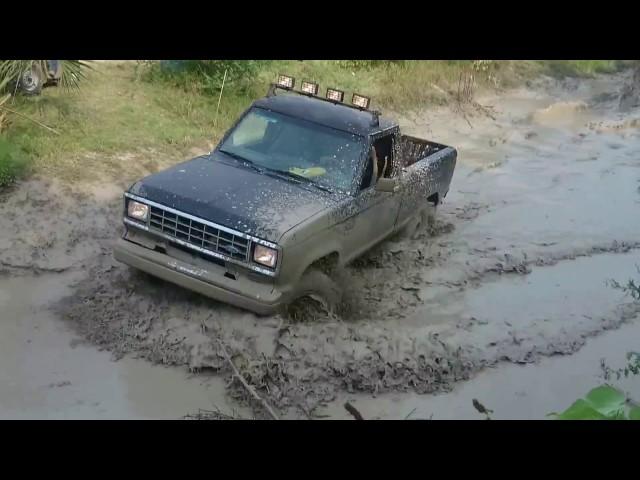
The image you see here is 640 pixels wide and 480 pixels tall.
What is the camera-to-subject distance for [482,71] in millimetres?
17234

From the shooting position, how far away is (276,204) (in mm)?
5855

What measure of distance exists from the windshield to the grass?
276cm

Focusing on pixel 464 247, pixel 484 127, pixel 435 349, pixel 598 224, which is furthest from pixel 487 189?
pixel 435 349

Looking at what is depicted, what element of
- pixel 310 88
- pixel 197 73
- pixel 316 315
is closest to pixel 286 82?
pixel 310 88

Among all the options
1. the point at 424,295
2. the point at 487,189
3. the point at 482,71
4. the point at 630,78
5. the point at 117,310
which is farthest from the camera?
the point at 630,78

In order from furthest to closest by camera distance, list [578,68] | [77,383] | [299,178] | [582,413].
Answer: [578,68], [299,178], [77,383], [582,413]

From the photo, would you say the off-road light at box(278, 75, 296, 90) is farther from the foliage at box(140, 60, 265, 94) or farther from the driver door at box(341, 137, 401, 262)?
the foliage at box(140, 60, 265, 94)

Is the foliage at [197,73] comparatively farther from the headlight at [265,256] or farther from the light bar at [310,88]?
the headlight at [265,256]

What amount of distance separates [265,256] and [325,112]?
2051 mm

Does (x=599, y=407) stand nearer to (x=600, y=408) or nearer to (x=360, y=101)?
(x=600, y=408)

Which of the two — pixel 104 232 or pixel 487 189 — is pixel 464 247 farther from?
pixel 104 232

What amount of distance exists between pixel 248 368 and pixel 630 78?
17925 mm

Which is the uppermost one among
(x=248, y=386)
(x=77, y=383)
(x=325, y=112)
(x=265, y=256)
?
(x=325, y=112)
